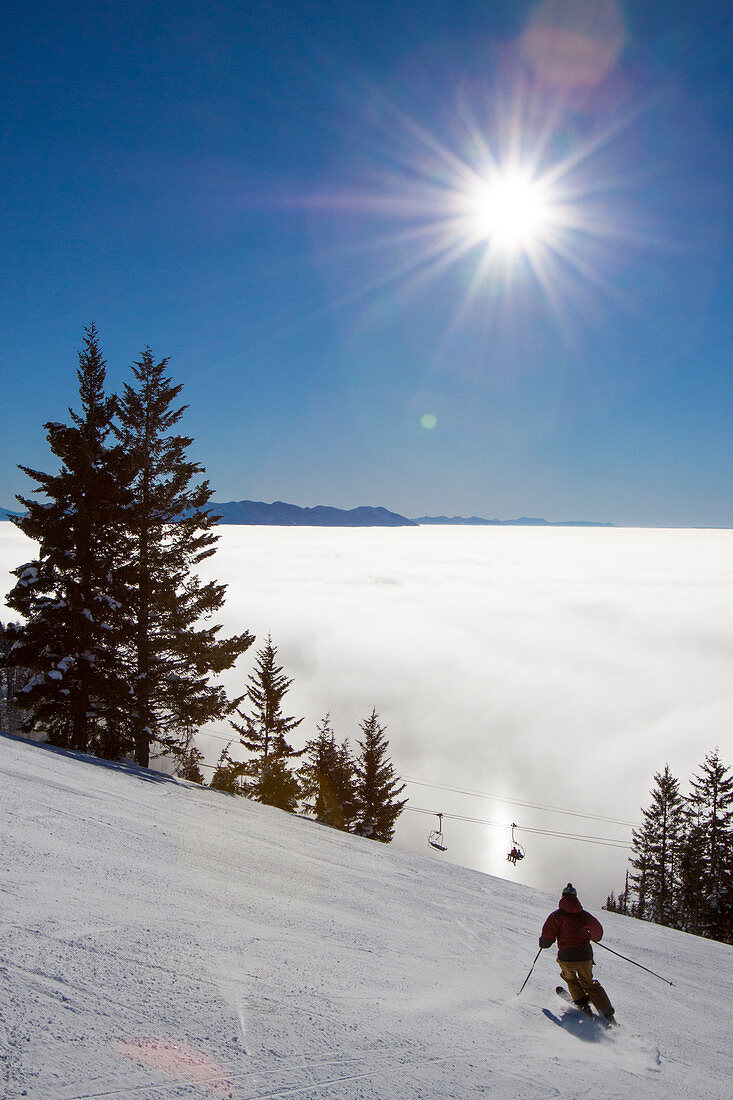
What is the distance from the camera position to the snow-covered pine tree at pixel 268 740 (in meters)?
34.2

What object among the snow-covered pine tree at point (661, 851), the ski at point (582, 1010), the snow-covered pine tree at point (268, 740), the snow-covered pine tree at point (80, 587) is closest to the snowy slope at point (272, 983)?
the ski at point (582, 1010)

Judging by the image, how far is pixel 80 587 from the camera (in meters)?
18.0

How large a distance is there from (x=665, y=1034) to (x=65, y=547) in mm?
18422

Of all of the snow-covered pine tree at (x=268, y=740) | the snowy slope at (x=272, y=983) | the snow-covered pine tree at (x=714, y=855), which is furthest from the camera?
the snow-covered pine tree at (x=714, y=855)

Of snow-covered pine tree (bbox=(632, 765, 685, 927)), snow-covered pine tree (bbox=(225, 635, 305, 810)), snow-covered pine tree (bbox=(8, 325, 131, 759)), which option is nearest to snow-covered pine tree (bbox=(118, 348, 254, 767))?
snow-covered pine tree (bbox=(8, 325, 131, 759))

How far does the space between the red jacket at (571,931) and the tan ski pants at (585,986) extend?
0.09 metres

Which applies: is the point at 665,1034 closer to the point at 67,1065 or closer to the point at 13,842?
the point at 67,1065

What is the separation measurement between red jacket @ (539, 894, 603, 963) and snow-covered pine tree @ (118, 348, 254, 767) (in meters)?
15.0

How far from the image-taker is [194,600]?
68.0 ft

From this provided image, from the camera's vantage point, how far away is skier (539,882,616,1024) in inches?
293

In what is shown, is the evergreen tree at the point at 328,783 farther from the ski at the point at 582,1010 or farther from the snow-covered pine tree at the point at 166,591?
the ski at the point at 582,1010

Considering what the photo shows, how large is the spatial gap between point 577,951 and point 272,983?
4.29 meters

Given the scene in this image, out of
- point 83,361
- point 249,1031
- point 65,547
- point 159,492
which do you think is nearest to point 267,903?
point 249,1031

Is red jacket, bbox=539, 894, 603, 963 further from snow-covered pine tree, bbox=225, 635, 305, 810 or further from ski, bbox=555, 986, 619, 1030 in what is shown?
snow-covered pine tree, bbox=225, 635, 305, 810
